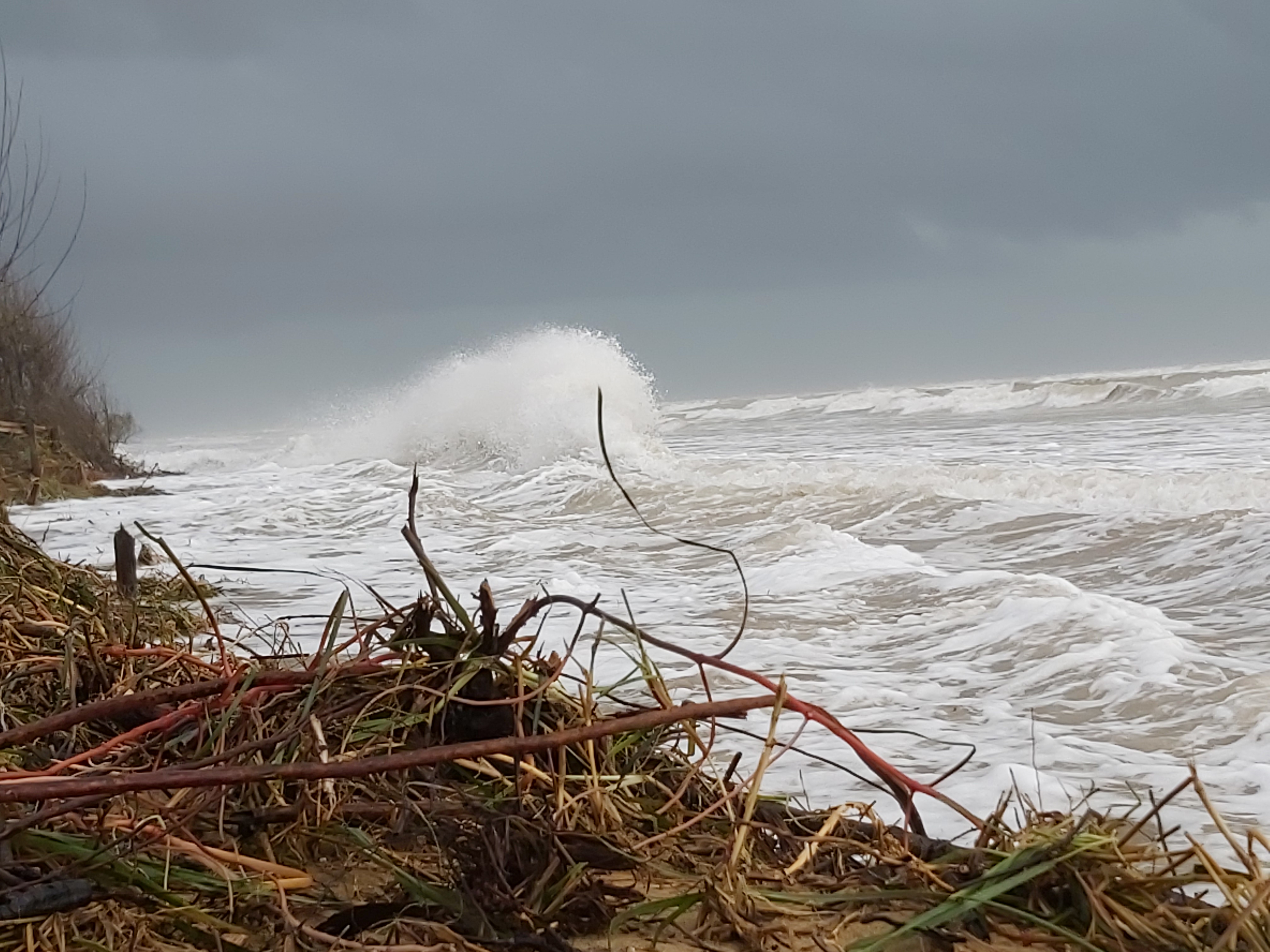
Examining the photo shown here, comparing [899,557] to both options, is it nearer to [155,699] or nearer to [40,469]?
[155,699]

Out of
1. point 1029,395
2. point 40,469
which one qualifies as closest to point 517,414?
point 40,469

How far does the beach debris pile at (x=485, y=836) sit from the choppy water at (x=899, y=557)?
940 millimetres

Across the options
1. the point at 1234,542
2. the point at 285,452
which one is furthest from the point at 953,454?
the point at 285,452

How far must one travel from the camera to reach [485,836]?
154 cm

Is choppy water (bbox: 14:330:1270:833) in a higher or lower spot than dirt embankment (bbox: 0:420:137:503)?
lower

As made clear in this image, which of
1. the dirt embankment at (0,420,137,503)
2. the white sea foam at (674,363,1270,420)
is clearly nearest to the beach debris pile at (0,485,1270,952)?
the dirt embankment at (0,420,137,503)

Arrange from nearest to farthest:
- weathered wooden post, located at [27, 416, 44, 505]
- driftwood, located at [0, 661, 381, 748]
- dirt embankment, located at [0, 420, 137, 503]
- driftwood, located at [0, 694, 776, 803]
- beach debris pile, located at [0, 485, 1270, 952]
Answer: driftwood, located at [0, 694, 776, 803]
beach debris pile, located at [0, 485, 1270, 952]
driftwood, located at [0, 661, 381, 748]
weathered wooden post, located at [27, 416, 44, 505]
dirt embankment, located at [0, 420, 137, 503]

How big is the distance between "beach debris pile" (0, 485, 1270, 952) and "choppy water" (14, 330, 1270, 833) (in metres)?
0.94

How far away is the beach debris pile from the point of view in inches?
56.6

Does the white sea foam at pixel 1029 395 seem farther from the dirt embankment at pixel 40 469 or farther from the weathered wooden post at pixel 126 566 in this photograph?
the weathered wooden post at pixel 126 566

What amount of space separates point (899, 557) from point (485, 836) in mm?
5754

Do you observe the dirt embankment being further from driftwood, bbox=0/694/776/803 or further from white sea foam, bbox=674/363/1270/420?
white sea foam, bbox=674/363/1270/420

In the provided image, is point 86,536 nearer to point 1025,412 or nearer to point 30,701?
point 30,701

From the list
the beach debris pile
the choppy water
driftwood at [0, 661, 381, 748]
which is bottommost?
the choppy water
